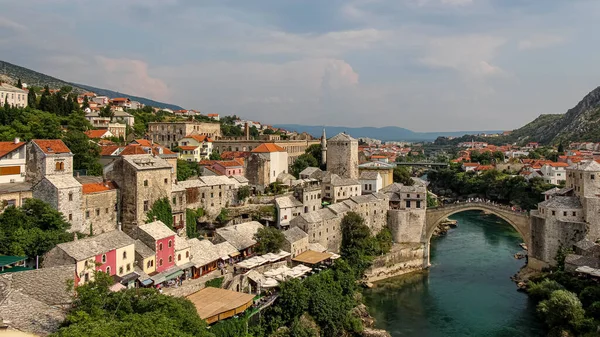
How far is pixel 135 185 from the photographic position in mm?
23953

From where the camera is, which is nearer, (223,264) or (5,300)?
(5,300)

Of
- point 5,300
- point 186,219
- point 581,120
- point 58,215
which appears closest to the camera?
point 5,300

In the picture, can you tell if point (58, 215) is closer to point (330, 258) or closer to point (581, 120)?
point (330, 258)

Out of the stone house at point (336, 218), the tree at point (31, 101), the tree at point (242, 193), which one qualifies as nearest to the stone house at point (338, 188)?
the stone house at point (336, 218)

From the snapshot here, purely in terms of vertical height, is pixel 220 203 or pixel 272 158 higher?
pixel 272 158

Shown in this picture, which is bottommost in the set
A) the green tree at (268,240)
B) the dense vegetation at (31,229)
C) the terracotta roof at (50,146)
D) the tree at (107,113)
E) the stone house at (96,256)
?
the green tree at (268,240)

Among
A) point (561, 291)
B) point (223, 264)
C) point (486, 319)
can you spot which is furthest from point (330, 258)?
point (561, 291)

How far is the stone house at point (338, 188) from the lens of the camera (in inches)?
1372

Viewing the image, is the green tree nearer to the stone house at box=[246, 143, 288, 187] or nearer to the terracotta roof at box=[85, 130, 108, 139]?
the stone house at box=[246, 143, 288, 187]

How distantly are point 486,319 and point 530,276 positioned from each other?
6.92 meters

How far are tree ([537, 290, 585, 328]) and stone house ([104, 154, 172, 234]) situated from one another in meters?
19.5

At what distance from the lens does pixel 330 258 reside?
28297mm

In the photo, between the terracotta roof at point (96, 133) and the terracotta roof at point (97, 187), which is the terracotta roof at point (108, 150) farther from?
the terracotta roof at point (96, 133)

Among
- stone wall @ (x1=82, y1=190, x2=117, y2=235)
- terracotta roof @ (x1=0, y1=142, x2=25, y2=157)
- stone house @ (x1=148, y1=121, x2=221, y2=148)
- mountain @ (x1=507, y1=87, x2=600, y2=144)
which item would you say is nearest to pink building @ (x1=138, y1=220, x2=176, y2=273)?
stone wall @ (x1=82, y1=190, x2=117, y2=235)
